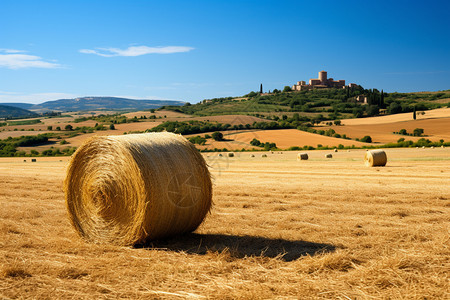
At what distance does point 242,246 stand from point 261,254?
2.79 ft

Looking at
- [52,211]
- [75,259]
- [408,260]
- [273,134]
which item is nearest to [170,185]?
[75,259]

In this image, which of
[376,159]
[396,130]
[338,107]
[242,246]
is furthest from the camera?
[338,107]

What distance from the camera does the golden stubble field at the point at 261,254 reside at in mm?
5152

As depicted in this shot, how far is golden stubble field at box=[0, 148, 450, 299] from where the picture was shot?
16.9 feet

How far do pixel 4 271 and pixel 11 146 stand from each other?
55.2 m

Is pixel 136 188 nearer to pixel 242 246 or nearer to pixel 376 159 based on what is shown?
pixel 242 246

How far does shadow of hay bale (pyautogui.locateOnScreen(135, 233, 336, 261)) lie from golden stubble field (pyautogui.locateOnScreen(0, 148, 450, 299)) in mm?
17

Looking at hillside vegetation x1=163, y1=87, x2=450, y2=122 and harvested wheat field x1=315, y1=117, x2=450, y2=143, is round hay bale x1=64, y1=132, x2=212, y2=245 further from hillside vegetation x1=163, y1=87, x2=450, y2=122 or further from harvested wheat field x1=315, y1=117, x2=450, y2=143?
hillside vegetation x1=163, y1=87, x2=450, y2=122

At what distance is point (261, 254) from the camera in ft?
21.4

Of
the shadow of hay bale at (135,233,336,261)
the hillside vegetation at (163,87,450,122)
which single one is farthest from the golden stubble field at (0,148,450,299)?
the hillside vegetation at (163,87,450,122)

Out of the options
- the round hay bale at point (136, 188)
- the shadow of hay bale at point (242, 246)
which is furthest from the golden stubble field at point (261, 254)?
the round hay bale at point (136, 188)

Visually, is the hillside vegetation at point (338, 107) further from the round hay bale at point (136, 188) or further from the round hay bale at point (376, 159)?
the round hay bale at point (136, 188)

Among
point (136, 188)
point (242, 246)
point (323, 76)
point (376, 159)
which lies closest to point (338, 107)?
point (376, 159)

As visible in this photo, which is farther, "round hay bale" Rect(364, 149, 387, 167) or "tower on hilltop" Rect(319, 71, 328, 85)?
"tower on hilltop" Rect(319, 71, 328, 85)
